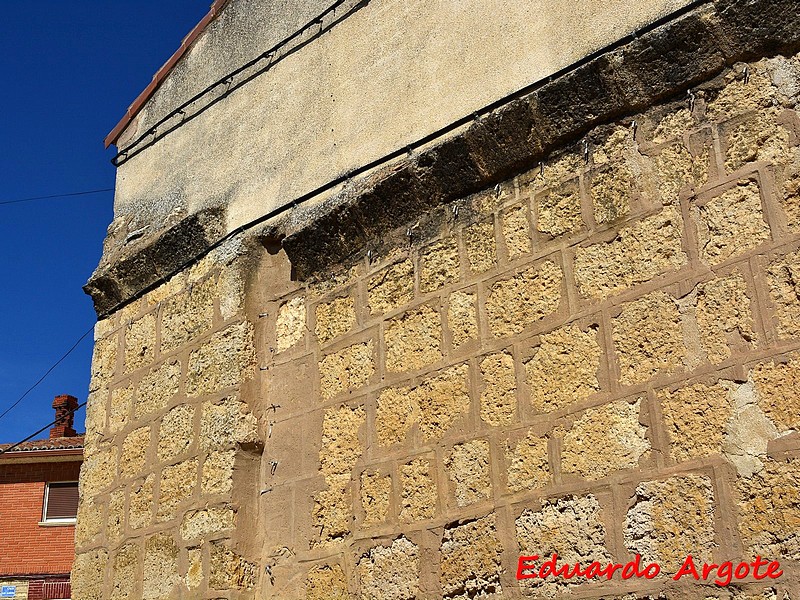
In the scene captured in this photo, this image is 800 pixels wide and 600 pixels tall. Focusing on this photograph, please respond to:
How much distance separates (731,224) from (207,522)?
2.43 metres

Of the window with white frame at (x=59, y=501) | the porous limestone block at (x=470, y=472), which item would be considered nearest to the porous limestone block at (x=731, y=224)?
the porous limestone block at (x=470, y=472)

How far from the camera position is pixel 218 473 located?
4.02 m

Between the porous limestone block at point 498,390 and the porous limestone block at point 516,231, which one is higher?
the porous limestone block at point 516,231

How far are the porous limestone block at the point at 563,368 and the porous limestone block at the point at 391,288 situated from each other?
0.70 m

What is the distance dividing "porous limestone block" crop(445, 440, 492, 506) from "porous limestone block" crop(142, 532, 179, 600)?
1.50 m

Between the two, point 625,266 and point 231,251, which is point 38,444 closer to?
point 231,251

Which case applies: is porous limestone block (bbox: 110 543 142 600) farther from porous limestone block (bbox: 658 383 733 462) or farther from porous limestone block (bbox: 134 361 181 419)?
porous limestone block (bbox: 658 383 733 462)

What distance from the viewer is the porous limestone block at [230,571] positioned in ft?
12.4

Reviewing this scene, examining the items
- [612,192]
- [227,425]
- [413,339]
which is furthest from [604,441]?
[227,425]

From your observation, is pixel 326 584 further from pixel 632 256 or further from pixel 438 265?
pixel 632 256

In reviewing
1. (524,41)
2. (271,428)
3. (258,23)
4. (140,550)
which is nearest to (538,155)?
(524,41)

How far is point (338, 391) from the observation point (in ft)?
12.5

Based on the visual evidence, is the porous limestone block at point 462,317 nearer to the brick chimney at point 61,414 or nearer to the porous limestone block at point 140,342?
the porous limestone block at point 140,342

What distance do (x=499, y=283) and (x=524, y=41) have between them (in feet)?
2.96
